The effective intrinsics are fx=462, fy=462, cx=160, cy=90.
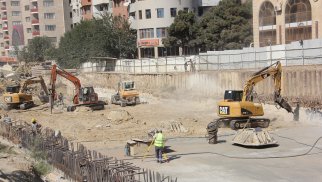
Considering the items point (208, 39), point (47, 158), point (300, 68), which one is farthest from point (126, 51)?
point (47, 158)

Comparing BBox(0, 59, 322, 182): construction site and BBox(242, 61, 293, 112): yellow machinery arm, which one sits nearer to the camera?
BBox(0, 59, 322, 182): construction site

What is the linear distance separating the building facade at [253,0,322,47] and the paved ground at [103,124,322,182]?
2200 cm

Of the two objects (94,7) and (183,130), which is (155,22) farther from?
(183,130)

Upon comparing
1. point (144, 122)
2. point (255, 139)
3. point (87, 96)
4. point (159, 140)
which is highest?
point (87, 96)

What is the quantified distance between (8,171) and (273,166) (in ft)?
38.9

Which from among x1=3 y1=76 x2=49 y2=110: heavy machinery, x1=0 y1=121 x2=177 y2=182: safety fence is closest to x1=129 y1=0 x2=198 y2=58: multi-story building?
x1=3 y1=76 x2=49 y2=110: heavy machinery

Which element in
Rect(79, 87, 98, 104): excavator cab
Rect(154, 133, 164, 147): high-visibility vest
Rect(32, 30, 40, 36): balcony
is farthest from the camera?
Rect(32, 30, 40, 36): balcony

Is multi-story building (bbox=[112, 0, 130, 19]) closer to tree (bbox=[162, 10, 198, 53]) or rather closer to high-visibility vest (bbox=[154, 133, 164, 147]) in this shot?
tree (bbox=[162, 10, 198, 53])

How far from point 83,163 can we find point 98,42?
5221 centimetres

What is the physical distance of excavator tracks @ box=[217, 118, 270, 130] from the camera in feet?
98.0

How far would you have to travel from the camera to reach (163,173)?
65.1 ft

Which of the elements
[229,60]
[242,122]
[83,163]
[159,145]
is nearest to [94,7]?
[229,60]

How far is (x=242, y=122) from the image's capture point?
98.7 feet

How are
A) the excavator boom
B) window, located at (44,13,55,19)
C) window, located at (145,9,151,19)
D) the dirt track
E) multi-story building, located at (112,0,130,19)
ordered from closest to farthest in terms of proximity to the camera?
the dirt track → the excavator boom → window, located at (145,9,151,19) → multi-story building, located at (112,0,130,19) → window, located at (44,13,55,19)
